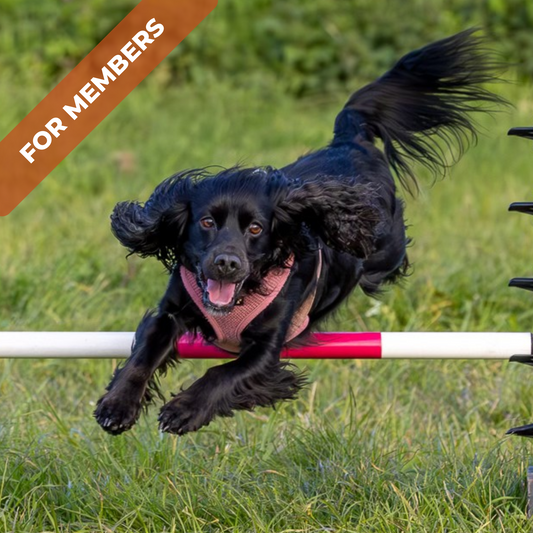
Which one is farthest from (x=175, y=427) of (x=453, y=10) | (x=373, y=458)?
(x=453, y=10)

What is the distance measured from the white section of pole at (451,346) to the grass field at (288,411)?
0.32 m

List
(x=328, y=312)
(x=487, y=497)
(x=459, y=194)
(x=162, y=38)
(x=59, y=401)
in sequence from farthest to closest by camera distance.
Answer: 1. (x=162, y=38)
2. (x=459, y=194)
3. (x=59, y=401)
4. (x=328, y=312)
5. (x=487, y=497)

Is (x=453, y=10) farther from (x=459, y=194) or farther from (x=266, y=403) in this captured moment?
(x=266, y=403)

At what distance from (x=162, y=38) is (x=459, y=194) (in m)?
3.84

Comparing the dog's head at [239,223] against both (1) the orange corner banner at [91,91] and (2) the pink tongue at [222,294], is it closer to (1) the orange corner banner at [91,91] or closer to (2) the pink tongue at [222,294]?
(2) the pink tongue at [222,294]

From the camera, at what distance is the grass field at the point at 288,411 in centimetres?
290

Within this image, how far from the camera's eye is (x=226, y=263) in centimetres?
289

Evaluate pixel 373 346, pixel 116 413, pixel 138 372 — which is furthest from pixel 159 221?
pixel 373 346

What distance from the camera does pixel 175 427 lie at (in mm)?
2951

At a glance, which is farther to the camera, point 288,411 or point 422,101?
point 422,101

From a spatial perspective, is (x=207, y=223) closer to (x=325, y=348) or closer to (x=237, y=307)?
(x=237, y=307)

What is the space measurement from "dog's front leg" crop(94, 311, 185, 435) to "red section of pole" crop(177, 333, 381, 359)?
0.17 feet

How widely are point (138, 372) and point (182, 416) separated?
8.3 inches

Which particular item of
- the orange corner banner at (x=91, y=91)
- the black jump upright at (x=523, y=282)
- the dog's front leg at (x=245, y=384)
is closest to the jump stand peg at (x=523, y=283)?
the black jump upright at (x=523, y=282)
